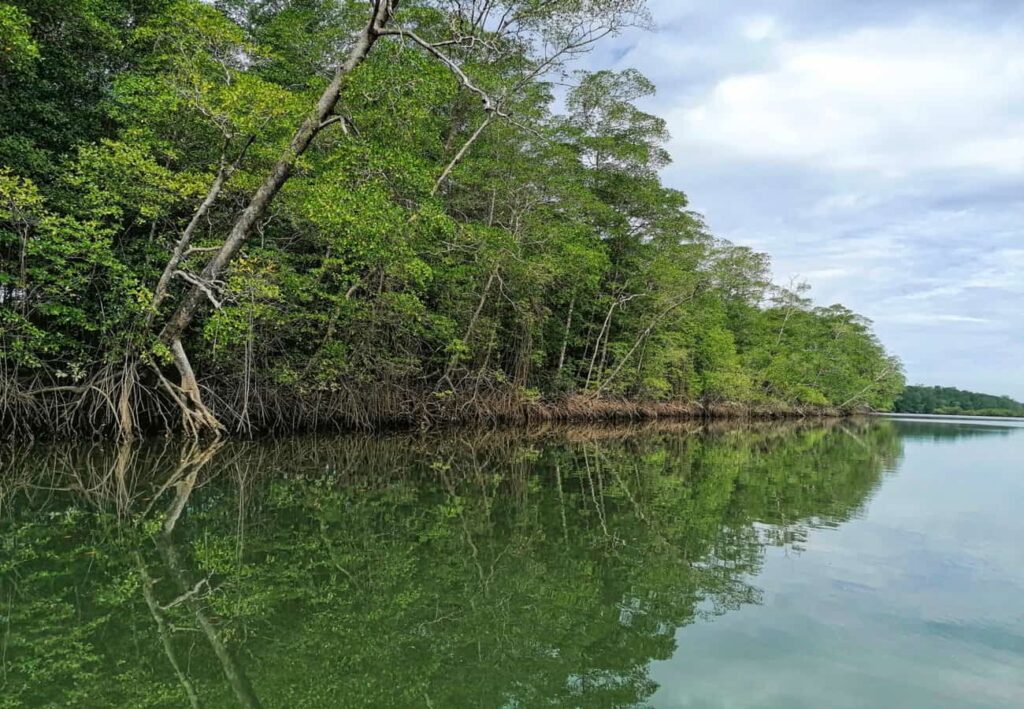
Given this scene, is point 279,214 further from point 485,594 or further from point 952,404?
point 952,404

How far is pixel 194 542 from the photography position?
13.3ft

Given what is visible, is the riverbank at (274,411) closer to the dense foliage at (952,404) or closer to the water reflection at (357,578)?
the water reflection at (357,578)

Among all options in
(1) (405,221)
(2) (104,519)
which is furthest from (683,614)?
(1) (405,221)

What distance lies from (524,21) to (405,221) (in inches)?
222

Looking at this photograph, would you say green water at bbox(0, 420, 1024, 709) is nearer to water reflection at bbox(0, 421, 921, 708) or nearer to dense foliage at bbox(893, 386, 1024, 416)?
water reflection at bbox(0, 421, 921, 708)

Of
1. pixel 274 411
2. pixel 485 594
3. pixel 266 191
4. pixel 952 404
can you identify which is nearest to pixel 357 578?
pixel 485 594

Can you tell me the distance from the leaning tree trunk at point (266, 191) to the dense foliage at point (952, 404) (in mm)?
78705

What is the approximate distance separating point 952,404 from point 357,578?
289 feet

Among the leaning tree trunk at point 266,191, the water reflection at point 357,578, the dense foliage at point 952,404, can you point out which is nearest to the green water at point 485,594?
the water reflection at point 357,578

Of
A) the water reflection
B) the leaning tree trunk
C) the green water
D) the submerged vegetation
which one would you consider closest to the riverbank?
the submerged vegetation

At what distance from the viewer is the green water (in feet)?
7.86

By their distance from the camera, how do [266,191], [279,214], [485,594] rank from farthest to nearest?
[279,214]
[266,191]
[485,594]

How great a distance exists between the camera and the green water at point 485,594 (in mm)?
2396

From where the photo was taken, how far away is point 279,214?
36.7 ft
